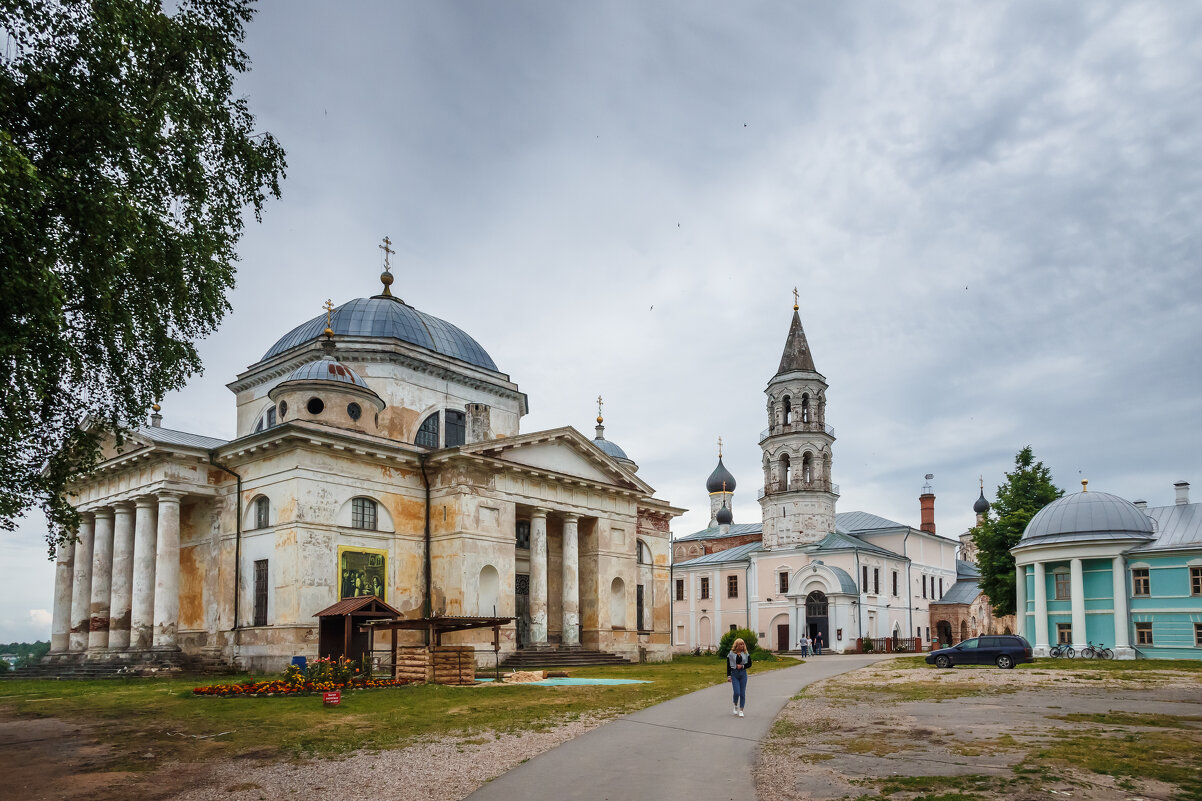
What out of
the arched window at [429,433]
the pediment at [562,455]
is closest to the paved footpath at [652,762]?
the pediment at [562,455]

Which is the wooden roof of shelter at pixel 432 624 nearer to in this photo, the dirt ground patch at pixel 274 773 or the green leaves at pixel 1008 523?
the dirt ground patch at pixel 274 773

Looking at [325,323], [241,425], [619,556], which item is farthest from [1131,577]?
[241,425]

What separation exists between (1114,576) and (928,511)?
34.4m

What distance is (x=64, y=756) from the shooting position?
11.2 m

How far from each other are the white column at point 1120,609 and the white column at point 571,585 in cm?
2127

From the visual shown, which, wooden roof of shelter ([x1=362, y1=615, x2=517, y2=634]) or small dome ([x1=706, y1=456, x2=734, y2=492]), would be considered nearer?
wooden roof of shelter ([x1=362, y1=615, x2=517, y2=634])

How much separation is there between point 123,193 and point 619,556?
25940mm

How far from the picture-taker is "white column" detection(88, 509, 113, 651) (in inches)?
1188

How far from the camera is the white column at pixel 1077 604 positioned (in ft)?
117

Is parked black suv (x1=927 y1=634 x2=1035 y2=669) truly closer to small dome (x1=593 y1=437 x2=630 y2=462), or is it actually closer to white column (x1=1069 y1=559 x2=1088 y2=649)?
white column (x1=1069 y1=559 x2=1088 y2=649)

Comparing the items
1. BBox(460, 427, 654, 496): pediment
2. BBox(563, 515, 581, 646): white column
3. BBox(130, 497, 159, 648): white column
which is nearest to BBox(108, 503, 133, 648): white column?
BBox(130, 497, 159, 648): white column

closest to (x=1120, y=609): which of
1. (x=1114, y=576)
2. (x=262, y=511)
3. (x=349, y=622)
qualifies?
(x=1114, y=576)

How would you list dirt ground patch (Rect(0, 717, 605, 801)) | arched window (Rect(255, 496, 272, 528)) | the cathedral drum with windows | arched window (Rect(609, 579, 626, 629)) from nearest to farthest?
dirt ground patch (Rect(0, 717, 605, 801)) < the cathedral drum with windows < arched window (Rect(255, 496, 272, 528)) < arched window (Rect(609, 579, 626, 629))

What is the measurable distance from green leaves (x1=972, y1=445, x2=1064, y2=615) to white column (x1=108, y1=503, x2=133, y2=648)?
122 ft
